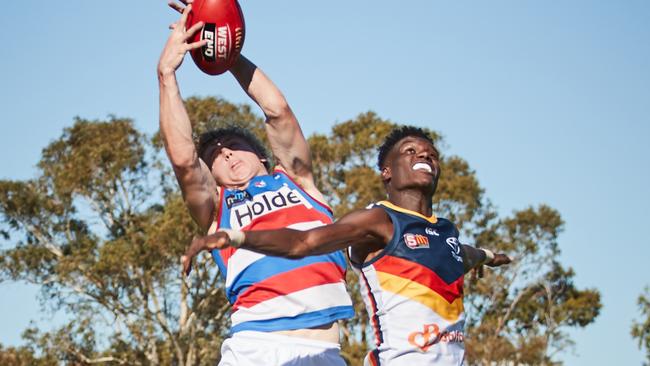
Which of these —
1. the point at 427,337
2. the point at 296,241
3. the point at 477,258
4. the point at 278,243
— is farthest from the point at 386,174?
the point at 278,243

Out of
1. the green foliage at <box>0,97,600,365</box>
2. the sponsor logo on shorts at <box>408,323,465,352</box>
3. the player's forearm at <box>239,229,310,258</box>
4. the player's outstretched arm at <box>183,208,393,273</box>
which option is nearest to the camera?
the player's outstretched arm at <box>183,208,393,273</box>

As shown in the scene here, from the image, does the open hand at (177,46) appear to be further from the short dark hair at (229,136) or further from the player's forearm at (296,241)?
the player's forearm at (296,241)

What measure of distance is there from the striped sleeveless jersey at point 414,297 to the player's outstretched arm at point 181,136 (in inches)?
43.4

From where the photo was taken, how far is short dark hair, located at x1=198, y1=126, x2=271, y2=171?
19.1 ft

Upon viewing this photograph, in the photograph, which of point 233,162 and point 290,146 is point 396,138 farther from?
point 233,162

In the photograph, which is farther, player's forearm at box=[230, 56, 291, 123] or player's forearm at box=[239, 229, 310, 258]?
player's forearm at box=[230, 56, 291, 123]

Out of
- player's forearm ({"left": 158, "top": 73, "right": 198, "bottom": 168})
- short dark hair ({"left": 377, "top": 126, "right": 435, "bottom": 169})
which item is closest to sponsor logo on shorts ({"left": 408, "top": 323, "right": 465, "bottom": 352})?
short dark hair ({"left": 377, "top": 126, "right": 435, "bottom": 169})

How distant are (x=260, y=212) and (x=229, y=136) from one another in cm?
75

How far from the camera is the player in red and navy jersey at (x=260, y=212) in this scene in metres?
5.02

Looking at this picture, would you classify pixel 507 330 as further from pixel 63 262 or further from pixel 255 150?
pixel 255 150

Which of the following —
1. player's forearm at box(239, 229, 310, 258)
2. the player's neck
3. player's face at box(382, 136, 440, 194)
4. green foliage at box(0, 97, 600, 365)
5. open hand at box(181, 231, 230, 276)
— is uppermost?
green foliage at box(0, 97, 600, 365)

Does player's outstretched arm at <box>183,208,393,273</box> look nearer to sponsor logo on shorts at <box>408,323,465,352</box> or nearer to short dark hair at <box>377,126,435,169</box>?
sponsor logo on shorts at <box>408,323,465,352</box>

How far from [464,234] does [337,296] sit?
22867 millimetres

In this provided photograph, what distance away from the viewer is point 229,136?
19.1ft
